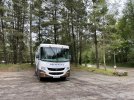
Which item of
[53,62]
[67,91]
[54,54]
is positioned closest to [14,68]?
[54,54]

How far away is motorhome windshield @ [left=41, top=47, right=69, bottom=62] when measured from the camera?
1974 cm

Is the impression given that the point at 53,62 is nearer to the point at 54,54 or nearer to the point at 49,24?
the point at 54,54

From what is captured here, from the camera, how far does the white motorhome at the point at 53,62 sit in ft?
63.4

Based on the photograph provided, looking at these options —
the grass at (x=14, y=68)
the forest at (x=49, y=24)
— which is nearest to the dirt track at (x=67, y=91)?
the grass at (x=14, y=68)

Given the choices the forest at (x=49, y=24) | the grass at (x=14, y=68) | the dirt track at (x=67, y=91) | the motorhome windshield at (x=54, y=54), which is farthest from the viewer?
the forest at (x=49, y=24)

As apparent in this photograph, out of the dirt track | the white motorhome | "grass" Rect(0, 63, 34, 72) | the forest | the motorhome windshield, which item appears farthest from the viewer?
the forest

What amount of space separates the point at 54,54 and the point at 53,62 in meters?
0.72

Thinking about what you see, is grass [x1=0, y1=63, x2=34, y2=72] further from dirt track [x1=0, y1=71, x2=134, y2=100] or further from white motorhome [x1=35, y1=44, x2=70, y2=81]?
white motorhome [x1=35, y1=44, x2=70, y2=81]

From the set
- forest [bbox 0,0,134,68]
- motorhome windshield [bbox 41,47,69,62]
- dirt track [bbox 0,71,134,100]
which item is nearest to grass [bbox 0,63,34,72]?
forest [bbox 0,0,134,68]

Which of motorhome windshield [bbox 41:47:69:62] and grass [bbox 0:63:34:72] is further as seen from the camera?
grass [bbox 0:63:34:72]

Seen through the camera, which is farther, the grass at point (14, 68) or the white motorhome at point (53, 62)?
the grass at point (14, 68)

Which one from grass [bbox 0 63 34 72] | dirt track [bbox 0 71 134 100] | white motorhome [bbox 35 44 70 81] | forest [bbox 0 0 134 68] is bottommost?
dirt track [bbox 0 71 134 100]

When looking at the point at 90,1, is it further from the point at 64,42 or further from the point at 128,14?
the point at 128,14

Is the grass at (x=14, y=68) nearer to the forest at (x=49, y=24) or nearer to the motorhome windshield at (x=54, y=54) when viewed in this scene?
the forest at (x=49, y=24)
